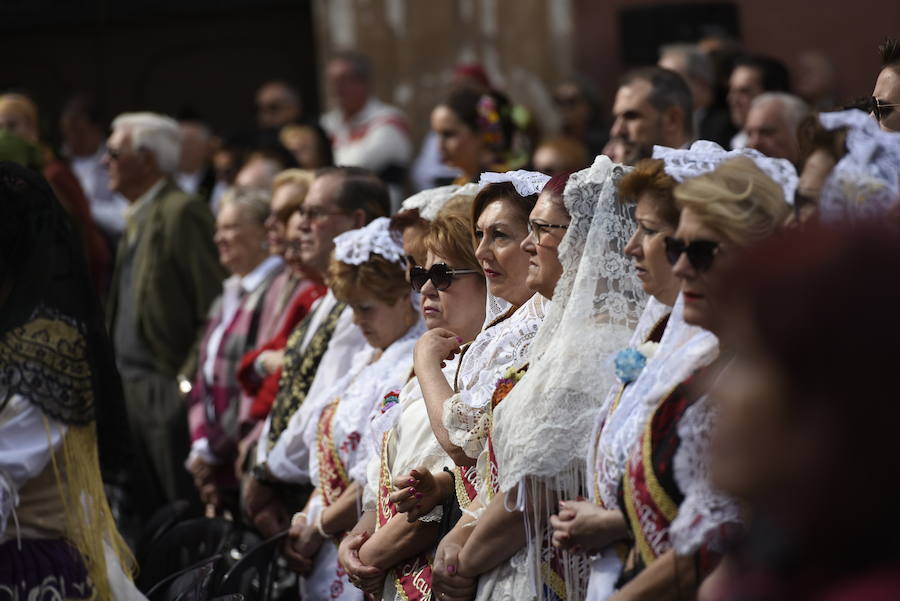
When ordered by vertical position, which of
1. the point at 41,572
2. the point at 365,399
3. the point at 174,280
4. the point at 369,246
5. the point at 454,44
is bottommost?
the point at 174,280

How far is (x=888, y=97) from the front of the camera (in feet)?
11.4

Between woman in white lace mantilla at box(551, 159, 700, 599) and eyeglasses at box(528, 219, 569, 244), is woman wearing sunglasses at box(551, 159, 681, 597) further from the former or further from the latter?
eyeglasses at box(528, 219, 569, 244)

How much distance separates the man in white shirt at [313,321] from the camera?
18.2 ft

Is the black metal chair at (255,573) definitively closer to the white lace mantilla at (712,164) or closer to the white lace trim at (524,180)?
the white lace trim at (524,180)

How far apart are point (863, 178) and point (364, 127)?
6480mm

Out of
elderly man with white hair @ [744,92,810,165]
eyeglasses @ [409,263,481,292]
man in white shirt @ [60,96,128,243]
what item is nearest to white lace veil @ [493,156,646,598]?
eyeglasses @ [409,263,481,292]

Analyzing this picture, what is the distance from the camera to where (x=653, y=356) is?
317cm

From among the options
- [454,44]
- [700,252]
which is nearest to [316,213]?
[700,252]

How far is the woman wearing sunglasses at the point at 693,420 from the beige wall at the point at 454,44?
23.3 feet

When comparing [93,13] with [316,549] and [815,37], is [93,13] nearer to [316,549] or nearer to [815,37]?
[815,37]

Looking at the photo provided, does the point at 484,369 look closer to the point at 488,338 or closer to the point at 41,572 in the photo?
the point at 488,338

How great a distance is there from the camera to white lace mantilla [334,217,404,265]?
493 cm

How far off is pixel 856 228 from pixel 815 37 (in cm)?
860

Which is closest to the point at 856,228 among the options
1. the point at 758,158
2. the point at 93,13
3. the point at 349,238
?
the point at 758,158
